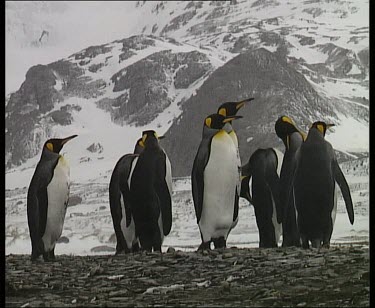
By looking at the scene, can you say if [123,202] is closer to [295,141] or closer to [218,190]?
[218,190]

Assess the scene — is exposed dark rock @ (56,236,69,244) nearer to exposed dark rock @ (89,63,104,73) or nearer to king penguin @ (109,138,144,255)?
king penguin @ (109,138,144,255)

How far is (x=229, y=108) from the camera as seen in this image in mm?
2574

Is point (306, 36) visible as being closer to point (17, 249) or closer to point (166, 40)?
point (166, 40)

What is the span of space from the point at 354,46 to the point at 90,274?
49.7 inches

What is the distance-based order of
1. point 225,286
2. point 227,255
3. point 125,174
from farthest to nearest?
point 125,174 → point 227,255 → point 225,286

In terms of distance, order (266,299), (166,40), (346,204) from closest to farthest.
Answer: (266,299) < (346,204) < (166,40)

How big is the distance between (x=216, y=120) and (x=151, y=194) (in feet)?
1.19

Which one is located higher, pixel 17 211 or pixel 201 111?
pixel 201 111

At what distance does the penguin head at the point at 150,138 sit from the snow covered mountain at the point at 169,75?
0.08 feet

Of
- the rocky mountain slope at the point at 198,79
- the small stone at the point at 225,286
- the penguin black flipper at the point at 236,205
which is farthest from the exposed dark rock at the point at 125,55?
the small stone at the point at 225,286

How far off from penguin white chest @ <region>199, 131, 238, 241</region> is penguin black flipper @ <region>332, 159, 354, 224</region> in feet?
1.17

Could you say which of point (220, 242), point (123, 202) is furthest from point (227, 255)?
point (123, 202)
